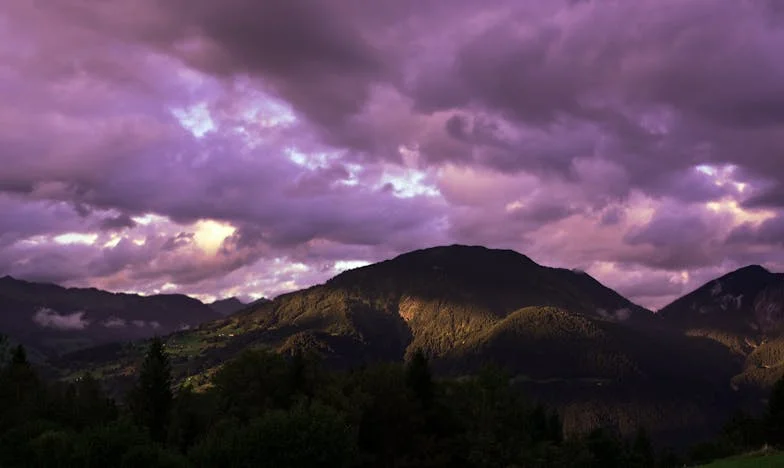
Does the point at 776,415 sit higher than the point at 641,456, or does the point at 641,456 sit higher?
Result: the point at 776,415

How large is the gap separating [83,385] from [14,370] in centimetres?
2129

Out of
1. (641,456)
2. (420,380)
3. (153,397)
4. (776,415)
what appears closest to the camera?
(153,397)

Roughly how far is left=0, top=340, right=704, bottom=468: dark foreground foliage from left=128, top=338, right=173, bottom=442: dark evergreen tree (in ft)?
0.49

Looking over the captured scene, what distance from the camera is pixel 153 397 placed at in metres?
105

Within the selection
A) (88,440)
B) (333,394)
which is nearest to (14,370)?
(88,440)

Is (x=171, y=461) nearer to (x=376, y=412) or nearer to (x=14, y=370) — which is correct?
(x=376, y=412)

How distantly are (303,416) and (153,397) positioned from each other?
105ft

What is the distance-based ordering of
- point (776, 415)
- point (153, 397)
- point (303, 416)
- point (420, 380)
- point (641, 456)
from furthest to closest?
1. point (641, 456)
2. point (776, 415)
3. point (420, 380)
4. point (153, 397)
5. point (303, 416)

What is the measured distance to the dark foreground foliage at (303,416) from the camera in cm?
8275

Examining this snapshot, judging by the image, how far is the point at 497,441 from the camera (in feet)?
325

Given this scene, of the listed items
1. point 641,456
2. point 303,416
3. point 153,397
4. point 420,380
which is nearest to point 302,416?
point 303,416

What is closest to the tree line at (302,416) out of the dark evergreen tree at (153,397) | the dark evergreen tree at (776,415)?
the dark evergreen tree at (153,397)

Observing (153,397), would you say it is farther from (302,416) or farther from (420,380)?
(420,380)

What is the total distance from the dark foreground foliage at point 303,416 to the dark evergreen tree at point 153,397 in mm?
148
